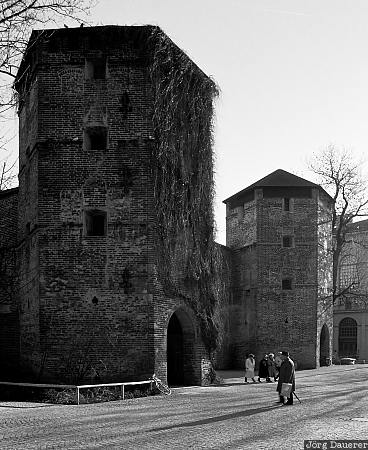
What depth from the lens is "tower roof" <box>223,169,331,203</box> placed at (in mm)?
38875

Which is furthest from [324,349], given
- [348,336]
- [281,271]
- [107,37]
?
[107,37]

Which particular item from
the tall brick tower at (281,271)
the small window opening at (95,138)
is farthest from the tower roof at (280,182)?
the small window opening at (95,138)

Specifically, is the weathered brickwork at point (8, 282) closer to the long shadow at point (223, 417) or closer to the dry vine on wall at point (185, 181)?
the dry vine on wall at point (185, 181)

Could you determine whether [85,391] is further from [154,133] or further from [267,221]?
[267,221]

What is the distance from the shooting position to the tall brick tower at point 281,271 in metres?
37.6

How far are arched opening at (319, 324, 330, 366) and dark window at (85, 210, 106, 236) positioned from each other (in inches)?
819

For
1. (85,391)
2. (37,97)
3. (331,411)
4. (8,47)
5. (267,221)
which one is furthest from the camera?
(267,221)

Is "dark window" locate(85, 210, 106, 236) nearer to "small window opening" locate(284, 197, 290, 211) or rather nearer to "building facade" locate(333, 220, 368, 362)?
"small window opening" locate(284, 197, 290, 211)

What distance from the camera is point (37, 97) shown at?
77.6ft

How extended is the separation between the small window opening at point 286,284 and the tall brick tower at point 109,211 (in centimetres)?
1391

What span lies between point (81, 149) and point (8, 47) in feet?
39.6

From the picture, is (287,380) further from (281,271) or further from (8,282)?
(281,271)

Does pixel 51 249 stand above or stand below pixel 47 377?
above

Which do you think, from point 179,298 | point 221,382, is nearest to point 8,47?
point 179,298
